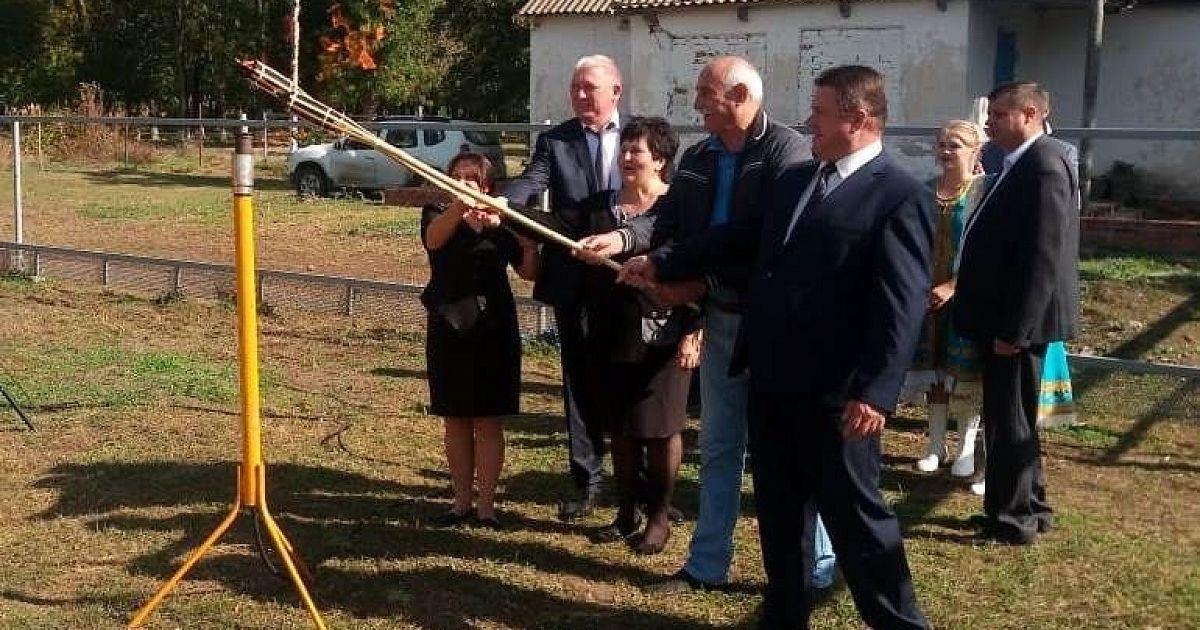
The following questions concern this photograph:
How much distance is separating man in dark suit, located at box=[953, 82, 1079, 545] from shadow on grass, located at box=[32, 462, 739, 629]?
151cm

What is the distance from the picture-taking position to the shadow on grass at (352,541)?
432cm

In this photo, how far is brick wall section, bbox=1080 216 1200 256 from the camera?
383 inches

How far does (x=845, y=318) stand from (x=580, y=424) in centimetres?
205

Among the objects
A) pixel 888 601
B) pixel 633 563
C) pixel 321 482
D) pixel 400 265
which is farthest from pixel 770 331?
pixel 400 265

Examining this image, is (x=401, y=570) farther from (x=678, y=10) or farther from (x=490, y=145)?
(x=678, y=10)

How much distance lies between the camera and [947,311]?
567cm

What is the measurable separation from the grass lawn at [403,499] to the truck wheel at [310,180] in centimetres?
1091

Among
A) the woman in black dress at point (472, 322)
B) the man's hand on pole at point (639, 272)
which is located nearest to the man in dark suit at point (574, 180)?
the woman in black dress at point (472, 322)

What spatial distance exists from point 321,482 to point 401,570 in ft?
4.27

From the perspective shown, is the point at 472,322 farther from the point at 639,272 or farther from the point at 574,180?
the point at 639,272

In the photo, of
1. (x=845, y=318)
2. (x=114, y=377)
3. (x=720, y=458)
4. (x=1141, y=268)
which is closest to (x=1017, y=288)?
(x=720, y=458)

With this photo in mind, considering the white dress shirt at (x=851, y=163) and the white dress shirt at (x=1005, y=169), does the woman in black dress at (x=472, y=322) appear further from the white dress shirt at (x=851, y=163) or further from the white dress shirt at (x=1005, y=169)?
the white dress shirt at (x=1005, y=169)

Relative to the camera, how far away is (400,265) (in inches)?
488

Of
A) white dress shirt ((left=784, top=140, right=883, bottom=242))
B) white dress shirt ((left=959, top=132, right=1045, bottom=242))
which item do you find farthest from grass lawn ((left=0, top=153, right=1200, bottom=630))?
white dress shirt ((left=784, top=140, right=883, bottom=242))
